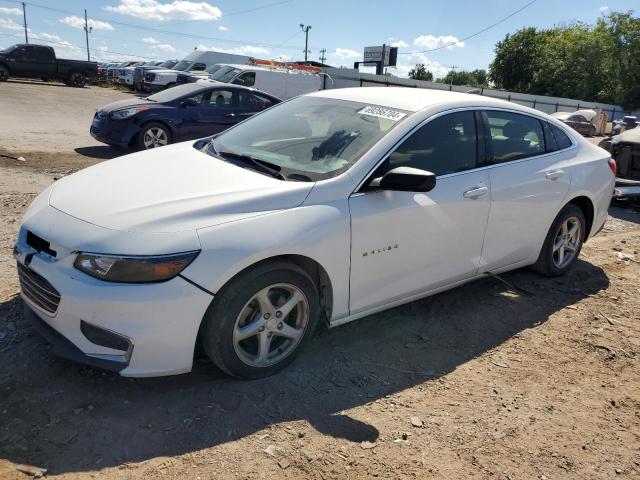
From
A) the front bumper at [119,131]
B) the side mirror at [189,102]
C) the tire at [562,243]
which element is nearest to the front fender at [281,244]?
the tire at [562,243]

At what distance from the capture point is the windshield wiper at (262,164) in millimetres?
3396

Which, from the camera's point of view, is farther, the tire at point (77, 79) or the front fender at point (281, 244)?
the tire at point (77, 79)

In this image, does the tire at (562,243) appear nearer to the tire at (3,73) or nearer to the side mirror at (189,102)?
the side mirror at (189,102)

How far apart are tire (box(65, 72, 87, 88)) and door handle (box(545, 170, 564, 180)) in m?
30.1

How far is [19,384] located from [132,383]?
589mm

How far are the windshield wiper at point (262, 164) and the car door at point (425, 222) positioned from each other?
505 mm

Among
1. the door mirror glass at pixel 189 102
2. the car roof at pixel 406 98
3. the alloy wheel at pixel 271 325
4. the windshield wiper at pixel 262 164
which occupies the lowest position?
the alloy wheel at pixel 271 325

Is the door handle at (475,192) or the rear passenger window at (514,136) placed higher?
the rear passenger window at (514,136)

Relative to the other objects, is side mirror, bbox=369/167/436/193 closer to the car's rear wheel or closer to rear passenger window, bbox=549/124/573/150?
rear passenger window, bbox=549/124/573/150

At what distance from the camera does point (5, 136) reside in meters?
10.6

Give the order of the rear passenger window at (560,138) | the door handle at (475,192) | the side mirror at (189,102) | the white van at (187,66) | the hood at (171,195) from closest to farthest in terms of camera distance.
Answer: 1. the hood at (171,195)
2. the door handle at (475,192)
3. the rear passenger window at (560,138)
4. the side mirror at (189,102)
5. the white van at (187,66)

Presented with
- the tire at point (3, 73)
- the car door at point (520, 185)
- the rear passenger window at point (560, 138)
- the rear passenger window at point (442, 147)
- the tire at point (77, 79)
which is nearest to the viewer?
the rear passenger window at point (442, 147)

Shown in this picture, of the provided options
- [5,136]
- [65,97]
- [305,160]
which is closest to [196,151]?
[305,160]

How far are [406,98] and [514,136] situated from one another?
105 cm
